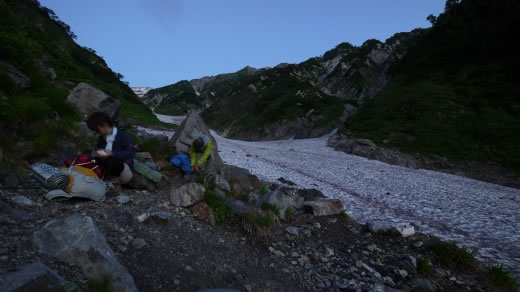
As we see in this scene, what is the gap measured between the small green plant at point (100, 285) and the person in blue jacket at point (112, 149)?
4.02 meters

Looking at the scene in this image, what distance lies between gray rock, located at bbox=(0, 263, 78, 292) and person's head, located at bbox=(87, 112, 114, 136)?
15.0 ft

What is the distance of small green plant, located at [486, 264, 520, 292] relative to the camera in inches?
200

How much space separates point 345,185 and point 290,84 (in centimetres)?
8830

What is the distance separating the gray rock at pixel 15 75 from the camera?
8680 millimetres

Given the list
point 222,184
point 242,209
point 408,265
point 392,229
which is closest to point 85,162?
point 242,209

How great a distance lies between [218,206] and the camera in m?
6.79

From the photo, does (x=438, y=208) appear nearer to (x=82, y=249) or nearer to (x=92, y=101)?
(x=82, y=249)

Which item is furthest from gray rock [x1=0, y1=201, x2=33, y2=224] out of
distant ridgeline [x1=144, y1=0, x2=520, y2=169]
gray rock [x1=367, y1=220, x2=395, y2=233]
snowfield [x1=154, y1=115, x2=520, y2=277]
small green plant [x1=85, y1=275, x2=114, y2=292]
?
distant ridgeline [x1=144, y1=0, x2=520, y2=169]

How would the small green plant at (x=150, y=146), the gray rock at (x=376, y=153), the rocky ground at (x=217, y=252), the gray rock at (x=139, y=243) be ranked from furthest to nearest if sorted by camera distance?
1. the gray rock at (x=376, y=153)
2. the small green plant at (x=150, y=146)
3. the gray rock at (x=139, y=243)
4. the rocky ground at (x=217, y=252)

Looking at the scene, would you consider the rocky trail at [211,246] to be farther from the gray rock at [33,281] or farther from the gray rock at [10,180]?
the gray rock at [10,180]

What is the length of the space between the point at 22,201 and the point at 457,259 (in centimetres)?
857

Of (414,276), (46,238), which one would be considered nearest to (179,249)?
(46,238)

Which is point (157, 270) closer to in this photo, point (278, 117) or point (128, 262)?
point (128, 262)

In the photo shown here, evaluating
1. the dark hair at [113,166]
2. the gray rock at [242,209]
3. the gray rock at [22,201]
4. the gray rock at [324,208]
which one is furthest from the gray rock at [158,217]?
the gray rock at [324,208]
